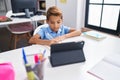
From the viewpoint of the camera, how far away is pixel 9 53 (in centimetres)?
106

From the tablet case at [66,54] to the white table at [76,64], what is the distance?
0.03 metres

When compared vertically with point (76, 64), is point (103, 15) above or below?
above

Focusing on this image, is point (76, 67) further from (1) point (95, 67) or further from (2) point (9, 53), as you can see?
(2) point (9, 53)

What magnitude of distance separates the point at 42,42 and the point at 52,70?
44cm

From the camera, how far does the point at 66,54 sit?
2.99 ft

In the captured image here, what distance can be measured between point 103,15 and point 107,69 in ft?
5.19

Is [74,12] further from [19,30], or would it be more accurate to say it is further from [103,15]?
[19,30]

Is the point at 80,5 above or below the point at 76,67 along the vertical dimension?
above

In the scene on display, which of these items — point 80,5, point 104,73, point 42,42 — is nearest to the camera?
point 104,73

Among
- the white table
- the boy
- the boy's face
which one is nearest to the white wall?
the boy

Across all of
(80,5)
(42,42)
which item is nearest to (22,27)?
(80,5)

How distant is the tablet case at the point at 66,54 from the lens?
88cm

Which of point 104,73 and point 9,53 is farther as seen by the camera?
point 9,53

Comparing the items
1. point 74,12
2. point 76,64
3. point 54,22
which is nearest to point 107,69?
point 76,64
